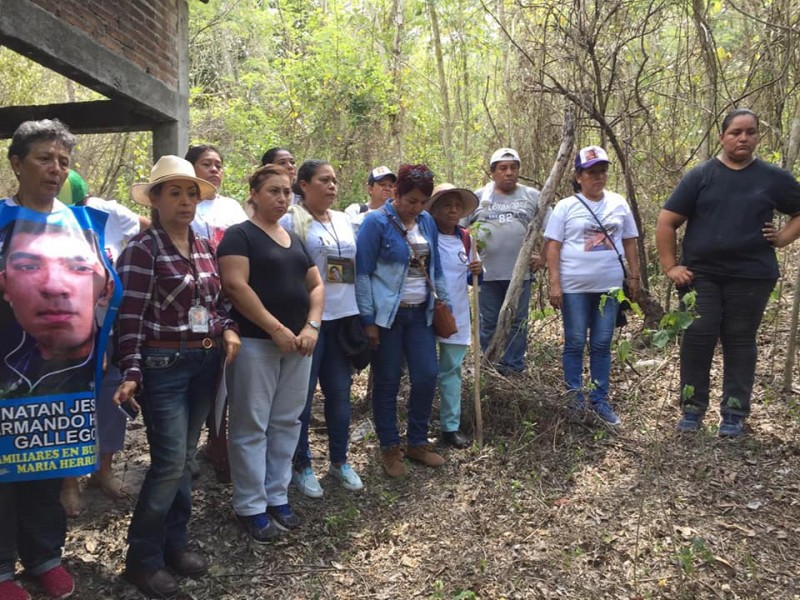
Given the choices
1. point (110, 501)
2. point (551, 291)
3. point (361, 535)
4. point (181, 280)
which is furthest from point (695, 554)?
point (110, 501)

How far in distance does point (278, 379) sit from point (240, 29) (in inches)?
578

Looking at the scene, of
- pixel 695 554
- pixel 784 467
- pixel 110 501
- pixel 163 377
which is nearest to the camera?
pixel 163 377

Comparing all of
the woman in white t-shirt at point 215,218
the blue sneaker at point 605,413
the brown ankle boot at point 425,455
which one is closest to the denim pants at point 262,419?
the woman in white t-shirt at point 215,218

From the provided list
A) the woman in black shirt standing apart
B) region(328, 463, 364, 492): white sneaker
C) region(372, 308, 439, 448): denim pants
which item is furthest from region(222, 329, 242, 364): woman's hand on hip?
the woman in black shirt standing apart

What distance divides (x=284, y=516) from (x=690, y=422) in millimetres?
2722

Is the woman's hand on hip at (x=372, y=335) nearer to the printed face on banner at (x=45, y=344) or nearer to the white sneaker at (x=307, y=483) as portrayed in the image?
the white sneaker at (x=307, y=483)

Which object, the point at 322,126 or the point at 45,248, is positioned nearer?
the point at 45,248

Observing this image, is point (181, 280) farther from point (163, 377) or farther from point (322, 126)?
point (322, 126)

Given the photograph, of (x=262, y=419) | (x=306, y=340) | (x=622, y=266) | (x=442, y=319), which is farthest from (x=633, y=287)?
(x=262, y=419)

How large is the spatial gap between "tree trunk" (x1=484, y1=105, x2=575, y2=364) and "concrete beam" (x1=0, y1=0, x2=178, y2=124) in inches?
141

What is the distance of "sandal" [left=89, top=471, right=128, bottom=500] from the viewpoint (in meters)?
3.52

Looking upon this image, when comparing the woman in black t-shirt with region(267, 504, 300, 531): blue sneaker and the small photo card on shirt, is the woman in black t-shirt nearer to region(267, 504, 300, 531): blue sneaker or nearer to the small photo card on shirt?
region(267, 504, 300, 531): blue sneaker

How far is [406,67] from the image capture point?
12.5m

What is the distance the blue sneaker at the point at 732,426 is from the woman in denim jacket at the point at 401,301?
188 cm
